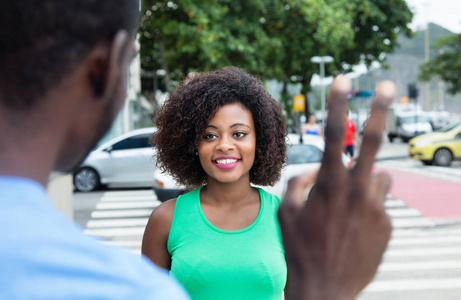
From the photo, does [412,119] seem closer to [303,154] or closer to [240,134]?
[303,154]

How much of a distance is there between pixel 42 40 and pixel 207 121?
175 cm

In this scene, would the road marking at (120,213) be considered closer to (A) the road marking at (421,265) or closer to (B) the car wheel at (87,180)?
(B) the car wheel at (87,180)

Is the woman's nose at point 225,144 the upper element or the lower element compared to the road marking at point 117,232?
upper

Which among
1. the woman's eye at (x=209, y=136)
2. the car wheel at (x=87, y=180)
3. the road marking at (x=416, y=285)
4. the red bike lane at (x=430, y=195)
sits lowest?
the red bike lane at (x=430, y=195)


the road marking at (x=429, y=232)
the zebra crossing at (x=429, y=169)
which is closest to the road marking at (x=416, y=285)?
the road marking at (x=429, y=232)

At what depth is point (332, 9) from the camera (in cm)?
2248

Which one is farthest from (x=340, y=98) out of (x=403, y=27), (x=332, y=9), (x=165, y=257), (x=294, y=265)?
(x=403, y=27)

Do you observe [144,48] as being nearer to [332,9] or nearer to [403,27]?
[332,9]

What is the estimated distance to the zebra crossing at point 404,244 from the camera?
660 cm

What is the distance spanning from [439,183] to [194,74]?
1414 centimetres

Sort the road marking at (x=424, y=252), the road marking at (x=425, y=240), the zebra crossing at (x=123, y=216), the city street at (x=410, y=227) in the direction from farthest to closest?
the zebra crossing at (x=123, y=216) < the road marking at (x=425, y=240) < the road marking at (x=424, y=252) < the city street at (x=410, y=227)

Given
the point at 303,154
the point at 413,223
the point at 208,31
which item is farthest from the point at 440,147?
the point at 413,223

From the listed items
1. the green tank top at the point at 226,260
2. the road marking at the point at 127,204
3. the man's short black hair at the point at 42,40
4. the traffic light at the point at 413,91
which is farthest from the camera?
the traffic light at the point at 413,91

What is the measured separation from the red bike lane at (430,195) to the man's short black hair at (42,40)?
10977 millimetres
